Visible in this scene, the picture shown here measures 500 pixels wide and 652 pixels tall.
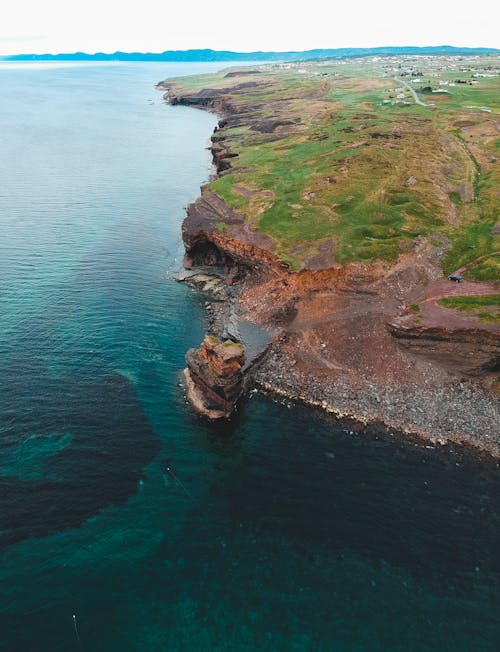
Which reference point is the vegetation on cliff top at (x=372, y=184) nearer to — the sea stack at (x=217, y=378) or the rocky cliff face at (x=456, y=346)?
the rocky cliff face at (x=456, y=346)

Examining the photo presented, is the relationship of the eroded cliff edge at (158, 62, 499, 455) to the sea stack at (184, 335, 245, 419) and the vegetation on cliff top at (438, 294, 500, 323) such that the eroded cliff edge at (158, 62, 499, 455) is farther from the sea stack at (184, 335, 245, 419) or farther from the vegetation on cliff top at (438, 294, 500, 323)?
the sea stack at (184, 335, 245, 419)

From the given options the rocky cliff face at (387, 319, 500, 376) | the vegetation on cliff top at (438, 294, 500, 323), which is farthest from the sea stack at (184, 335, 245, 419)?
the vegetation on cliff top at (438, 294, 500, 323)

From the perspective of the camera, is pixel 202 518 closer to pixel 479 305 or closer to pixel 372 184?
pixel 479 305

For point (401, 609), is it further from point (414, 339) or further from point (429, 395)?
point (414, 339)

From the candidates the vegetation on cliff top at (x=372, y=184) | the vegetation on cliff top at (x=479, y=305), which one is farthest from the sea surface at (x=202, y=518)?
the vegetation on cliff top at (x=372, y=184)

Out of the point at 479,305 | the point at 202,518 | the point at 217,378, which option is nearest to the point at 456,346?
the point at 479,305
